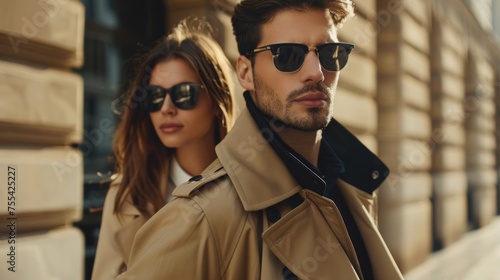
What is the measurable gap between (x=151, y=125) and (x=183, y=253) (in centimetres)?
142

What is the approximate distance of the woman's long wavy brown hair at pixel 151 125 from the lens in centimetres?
258

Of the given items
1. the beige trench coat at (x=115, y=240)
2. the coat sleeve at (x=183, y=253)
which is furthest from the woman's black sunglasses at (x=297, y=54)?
the beige trench coat at (x=115, y=240)

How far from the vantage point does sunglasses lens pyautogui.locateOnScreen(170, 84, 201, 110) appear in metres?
2.54

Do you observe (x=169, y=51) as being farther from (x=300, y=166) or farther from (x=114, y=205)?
(x=300, y=166)

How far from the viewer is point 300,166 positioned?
1.65 meters

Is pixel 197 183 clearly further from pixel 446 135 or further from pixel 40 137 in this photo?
pixel 446 135

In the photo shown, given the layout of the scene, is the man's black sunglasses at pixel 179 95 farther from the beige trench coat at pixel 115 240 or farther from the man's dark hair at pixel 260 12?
the man's dark hair at pixel 260 12

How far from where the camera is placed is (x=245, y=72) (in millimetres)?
1849

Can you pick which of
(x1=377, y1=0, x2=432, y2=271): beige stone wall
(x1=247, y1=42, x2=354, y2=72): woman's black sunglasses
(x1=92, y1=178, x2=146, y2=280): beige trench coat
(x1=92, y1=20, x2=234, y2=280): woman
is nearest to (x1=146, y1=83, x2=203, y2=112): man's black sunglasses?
(x1=92, y1=20, x2=234, y2=280): woman

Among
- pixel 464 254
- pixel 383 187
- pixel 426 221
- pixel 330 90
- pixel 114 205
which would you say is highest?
pixel 330 90

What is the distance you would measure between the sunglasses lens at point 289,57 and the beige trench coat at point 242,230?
0.60 ft

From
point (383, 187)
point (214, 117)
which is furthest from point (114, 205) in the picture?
point (383, 187)

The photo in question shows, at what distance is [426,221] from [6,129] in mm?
7260

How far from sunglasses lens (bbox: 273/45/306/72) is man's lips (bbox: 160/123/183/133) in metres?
0.91
